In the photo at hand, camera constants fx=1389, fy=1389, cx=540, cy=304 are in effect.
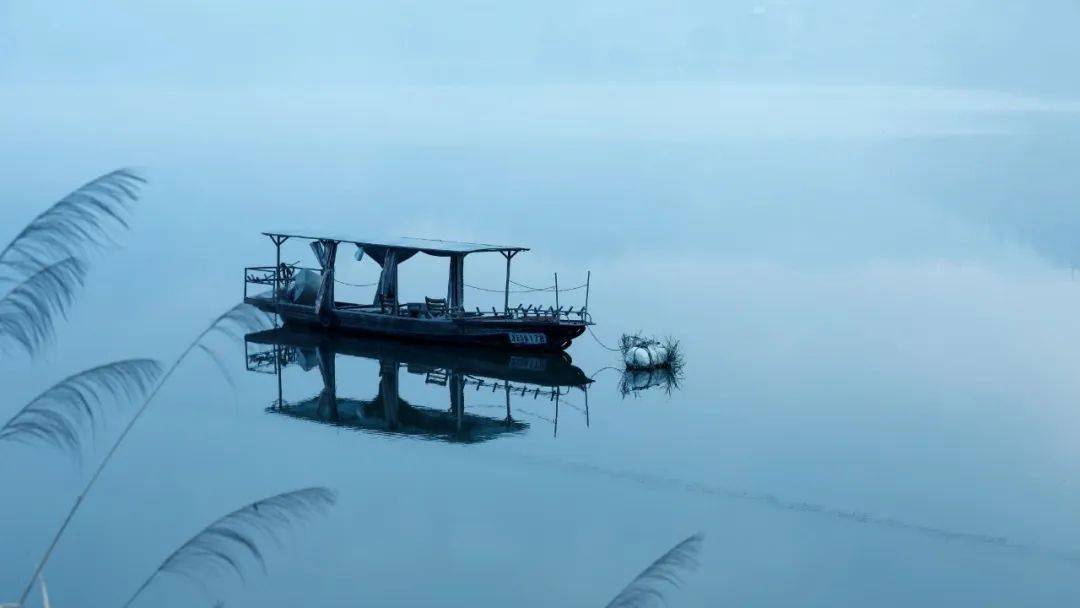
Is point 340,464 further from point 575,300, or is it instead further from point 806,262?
point 806,262

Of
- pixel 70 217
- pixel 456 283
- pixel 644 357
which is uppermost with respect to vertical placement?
pixel 70 217

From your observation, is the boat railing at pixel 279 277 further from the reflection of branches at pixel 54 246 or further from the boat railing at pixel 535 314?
the reflection of branches at pixel 54 246

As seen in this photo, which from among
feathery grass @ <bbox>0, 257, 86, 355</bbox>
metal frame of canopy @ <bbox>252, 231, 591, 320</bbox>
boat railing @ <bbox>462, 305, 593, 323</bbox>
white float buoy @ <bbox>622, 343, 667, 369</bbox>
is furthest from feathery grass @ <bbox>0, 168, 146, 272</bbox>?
metal frame of canopy @ <bbox>252, 231, 591, 320</bbox>

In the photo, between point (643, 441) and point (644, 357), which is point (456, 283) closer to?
point (644, 357)

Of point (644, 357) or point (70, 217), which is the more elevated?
point (70, 217)

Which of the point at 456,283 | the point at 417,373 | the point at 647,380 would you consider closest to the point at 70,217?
the point at 417,373

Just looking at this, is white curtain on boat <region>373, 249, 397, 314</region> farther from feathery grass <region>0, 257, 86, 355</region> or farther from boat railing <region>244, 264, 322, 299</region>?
feathery grass <region>0, 257, 86, 355</region>

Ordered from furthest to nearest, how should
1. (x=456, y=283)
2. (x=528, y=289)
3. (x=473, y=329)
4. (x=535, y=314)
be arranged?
1. (x=528, y=289)
2. (x=456, y=283)
3. (x=535, y=314)
4. (x=473, y=329)

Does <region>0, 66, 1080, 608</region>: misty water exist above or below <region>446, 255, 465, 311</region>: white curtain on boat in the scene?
below
